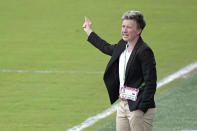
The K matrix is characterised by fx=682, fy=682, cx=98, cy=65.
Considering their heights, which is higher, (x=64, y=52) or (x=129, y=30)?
(x=129, y=30)

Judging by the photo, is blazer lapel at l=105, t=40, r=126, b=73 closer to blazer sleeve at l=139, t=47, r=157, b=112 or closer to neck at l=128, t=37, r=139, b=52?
neck at l=128, t=37, r=139, b=52

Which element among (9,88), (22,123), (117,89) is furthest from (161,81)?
(117,89)

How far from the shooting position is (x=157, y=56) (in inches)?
617

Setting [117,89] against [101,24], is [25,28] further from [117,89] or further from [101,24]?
[117,89]

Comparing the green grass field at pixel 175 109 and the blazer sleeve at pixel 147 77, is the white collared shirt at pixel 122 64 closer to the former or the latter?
the blazer sleeve at pixel 147 77

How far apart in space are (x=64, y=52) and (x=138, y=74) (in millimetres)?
9552

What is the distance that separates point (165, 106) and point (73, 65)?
403 cm

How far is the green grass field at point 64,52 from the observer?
11070mm

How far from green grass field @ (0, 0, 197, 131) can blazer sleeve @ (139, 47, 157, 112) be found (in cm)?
347

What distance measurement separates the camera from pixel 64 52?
16.1m

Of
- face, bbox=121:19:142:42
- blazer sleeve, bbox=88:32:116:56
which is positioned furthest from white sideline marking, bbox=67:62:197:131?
face, bbox=121:19:142:42

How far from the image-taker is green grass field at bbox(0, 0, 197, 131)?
36.3ft

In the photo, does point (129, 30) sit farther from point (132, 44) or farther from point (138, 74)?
point (138, 74)

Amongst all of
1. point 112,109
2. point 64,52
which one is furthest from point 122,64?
point 64,52
